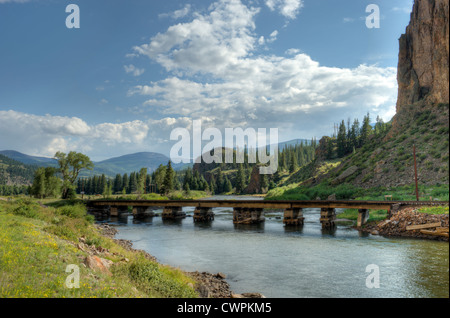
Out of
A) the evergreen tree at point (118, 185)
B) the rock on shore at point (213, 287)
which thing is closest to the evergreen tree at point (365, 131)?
the rock on shore at point (213, 287)

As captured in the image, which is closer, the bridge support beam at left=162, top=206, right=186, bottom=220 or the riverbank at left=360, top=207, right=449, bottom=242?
the riverbank at left=360, top=207, right=449, bottom=242

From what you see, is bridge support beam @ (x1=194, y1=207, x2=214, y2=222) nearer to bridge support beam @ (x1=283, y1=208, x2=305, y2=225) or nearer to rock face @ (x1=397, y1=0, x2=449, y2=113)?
bridge support beam @ (x1=283, y1=208, x2=305, y2=225)

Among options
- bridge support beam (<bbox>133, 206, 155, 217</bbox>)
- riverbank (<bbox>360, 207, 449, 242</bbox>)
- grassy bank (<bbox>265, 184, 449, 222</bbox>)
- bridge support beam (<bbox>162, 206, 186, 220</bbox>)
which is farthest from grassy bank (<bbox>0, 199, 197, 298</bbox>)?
bridge support beam (<bbox>133, 206, 155, 217</bbox>)

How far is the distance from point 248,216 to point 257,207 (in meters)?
2.70

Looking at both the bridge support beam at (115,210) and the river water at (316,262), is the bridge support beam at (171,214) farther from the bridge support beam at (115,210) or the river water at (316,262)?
the river water at (316,262)

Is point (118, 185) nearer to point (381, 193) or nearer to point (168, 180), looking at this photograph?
point (168, 180)

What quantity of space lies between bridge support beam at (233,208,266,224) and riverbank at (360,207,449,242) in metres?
20.8

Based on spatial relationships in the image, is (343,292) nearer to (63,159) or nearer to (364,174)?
(364,174)

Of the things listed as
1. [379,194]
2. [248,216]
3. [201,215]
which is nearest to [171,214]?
[201,215]

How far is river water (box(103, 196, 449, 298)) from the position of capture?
17500mm

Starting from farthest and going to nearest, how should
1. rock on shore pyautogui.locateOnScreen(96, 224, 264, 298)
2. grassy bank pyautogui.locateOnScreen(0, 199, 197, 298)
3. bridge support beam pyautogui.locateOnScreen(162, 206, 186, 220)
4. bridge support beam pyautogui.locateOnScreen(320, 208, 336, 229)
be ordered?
bridge support beam pyautogui.locateOnScreen(162, 206, 186, 220) → bridge support beam pyautogui.locateOnScreen(320, 208, 336, 229) → rock on shore pyautogui.locateOnScreen(96, 224, 264, 298) → grassy bank pyautogui.locateOnScreen(0, 199, 197, 298)

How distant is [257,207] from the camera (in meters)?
54.8
